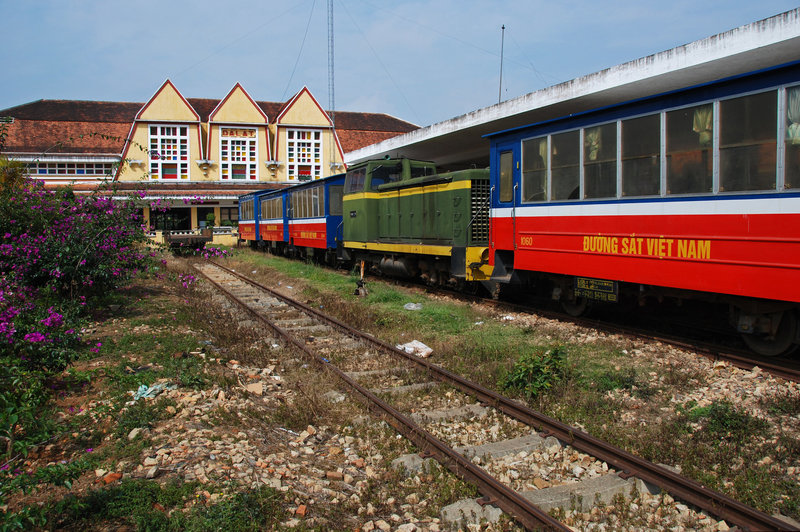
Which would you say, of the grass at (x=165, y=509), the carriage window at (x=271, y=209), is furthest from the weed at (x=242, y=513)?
the carriage window at (x=271, y=209)

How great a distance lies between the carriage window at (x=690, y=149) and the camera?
7.05 metres

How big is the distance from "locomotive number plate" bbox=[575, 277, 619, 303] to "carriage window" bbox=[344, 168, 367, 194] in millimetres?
8727

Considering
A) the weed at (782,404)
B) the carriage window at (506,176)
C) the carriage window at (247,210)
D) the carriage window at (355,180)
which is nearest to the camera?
the weed at (782,404)

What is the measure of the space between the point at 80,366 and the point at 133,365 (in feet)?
2.52

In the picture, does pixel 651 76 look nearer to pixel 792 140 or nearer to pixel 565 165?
pixel 565 165

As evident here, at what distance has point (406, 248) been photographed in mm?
14258

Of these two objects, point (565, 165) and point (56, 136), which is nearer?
point (565, 165)

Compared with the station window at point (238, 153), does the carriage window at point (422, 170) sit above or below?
below

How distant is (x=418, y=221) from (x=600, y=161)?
5.88 meters

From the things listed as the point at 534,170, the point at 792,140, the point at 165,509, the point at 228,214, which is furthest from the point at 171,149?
the point at 792,140

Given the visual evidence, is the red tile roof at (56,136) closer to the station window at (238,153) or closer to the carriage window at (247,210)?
the station window at (238,153)

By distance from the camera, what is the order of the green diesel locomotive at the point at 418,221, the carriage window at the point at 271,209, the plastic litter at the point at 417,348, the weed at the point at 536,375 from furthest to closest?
the carriage window at the point at 271,209 < the green diesel locomotive at the point at 418,221 < the plastic litter at the point at 417,348 < the weed at the point at 536,375

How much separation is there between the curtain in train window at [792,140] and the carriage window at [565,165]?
309 centimetres

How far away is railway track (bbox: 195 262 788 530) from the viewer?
3.76 metres
